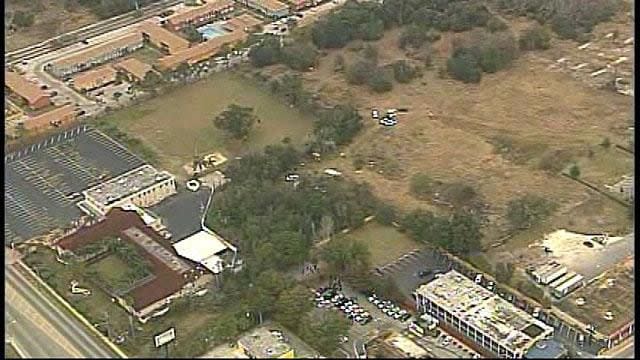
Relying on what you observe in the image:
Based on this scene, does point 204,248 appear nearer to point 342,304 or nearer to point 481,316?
point 342,304

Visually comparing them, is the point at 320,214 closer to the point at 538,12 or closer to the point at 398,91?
the point at 398,91

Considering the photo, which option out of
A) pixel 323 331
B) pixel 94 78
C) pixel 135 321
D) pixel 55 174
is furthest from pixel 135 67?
pixel 323 331

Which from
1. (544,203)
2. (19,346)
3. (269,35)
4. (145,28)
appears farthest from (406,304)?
(145,28)

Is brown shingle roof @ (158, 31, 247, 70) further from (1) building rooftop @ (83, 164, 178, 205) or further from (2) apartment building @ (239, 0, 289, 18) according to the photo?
(1) building rooftop @ (83, 164, 178, 205)

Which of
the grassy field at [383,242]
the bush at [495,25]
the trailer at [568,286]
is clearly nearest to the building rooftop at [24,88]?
the grassy field at [383,242]

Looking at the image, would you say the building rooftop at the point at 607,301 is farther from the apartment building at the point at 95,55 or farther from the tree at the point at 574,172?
the apartment building at the point at 95,55

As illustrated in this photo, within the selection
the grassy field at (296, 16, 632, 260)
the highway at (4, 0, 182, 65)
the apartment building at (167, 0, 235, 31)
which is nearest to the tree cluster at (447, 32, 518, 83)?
the grassy field at (296, 16, 632, 260)
